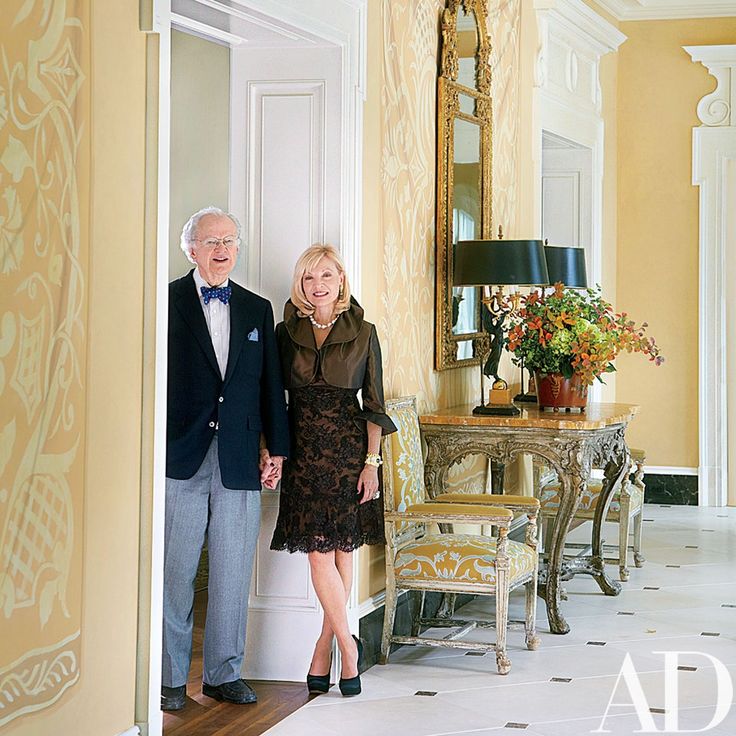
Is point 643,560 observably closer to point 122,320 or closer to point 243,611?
point 243,611

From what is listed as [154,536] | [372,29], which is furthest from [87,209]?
[372,29]

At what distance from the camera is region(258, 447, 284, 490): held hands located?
4438mm

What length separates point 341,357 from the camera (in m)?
4.46

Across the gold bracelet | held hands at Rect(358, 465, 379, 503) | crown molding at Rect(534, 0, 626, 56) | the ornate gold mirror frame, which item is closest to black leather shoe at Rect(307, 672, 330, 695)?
held hands at Rect(358, 465, 379, 503)

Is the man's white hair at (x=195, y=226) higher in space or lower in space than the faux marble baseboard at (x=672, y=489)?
higher

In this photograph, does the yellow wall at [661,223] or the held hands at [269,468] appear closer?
the held hands at [269,468]

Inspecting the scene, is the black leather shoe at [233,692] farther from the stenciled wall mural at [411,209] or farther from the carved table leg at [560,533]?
the carved table leg at [560,533]

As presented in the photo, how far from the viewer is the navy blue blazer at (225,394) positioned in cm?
434

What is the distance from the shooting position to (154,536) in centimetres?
344

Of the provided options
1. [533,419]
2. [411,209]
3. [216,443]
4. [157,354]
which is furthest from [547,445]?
[157,354]

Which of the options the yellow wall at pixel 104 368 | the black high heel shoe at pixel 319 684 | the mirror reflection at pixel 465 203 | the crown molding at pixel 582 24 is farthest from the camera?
the crown molding at pixel 582 24

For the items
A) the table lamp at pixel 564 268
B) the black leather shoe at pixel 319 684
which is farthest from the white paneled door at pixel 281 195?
the table lamp at pixel 564 268
